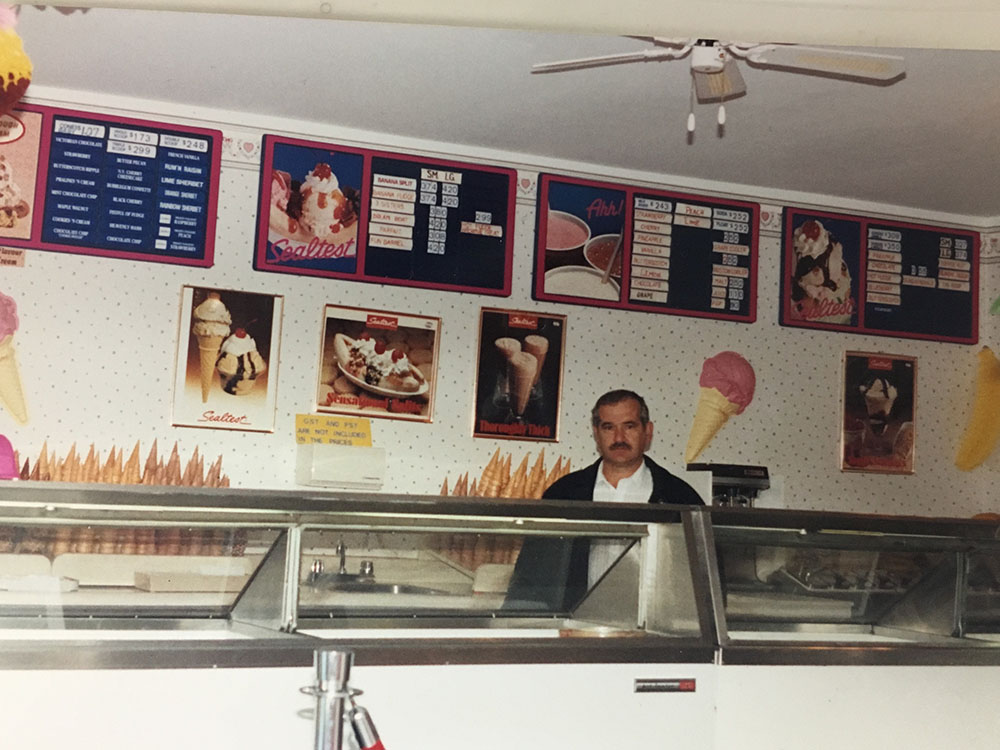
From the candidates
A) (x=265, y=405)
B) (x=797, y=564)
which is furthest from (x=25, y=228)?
(x=797, y=564)

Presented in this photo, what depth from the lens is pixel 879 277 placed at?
5.68 meters

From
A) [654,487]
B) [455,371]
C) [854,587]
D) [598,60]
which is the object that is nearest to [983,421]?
[654,487]

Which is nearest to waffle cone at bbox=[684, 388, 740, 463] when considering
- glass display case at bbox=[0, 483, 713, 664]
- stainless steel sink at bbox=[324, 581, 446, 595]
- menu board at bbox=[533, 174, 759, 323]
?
menu board at bbox=[533, 174, 759, 323]

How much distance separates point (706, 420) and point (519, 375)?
984mm

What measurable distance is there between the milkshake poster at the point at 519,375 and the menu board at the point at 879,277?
1294mm

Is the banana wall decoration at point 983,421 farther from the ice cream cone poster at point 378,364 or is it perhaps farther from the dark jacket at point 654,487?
the ice cream cone poster at point 378,364

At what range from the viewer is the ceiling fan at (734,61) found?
3.14 meters

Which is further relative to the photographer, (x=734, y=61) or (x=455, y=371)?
(x=455, y=371)

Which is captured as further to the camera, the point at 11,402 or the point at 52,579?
the point at 11,402

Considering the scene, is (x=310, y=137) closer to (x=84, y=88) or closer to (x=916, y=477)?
(x=84, y=88)

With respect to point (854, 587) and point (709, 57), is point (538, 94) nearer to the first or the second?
point (709, 57)

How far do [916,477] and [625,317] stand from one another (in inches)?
72.5

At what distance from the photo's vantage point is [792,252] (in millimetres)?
5527

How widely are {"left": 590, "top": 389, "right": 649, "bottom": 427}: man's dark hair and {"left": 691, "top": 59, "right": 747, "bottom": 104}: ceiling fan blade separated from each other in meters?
1.93
